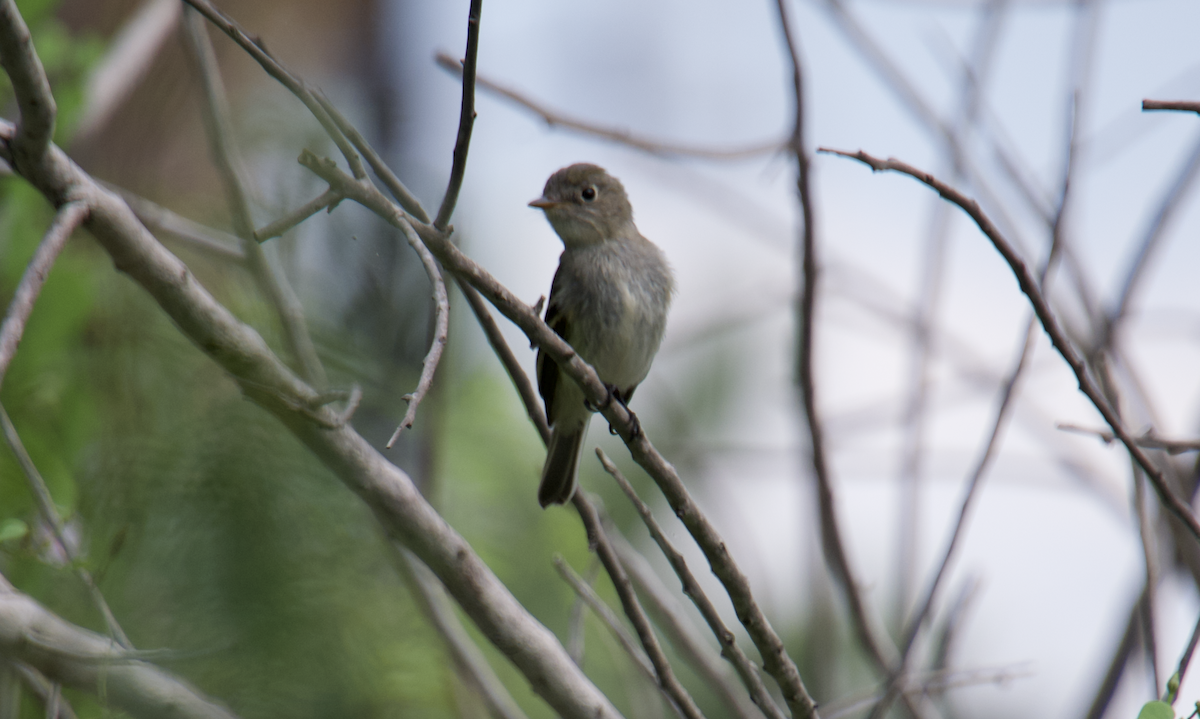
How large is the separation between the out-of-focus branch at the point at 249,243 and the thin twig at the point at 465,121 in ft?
2.04

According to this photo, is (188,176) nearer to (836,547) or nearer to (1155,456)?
(836,547)

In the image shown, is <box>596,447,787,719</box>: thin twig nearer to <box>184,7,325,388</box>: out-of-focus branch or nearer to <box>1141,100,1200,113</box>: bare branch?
<box>184,7,325,388</box>: out-of-focus branch

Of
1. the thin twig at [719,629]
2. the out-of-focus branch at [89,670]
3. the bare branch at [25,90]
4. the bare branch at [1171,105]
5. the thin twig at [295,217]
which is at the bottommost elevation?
the thin twig at [719,629]

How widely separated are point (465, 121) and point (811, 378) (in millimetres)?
1530

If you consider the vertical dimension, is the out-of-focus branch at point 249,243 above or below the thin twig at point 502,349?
above

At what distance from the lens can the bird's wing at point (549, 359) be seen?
4086 mm

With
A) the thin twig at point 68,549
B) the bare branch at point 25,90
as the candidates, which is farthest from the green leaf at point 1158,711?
the bare branch at point 25,90

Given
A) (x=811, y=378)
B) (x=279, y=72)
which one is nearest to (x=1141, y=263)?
(x=811, y=378)

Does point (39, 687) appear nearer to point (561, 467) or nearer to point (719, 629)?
point (719, 629)

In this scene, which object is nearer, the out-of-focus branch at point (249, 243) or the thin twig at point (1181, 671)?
the thin twig at point (1181, 671)

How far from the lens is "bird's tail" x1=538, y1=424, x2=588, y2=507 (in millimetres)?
3570

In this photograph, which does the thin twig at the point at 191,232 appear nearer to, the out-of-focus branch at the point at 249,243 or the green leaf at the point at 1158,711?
the out-of-focus branch at the point at 249,243

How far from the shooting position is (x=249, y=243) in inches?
102

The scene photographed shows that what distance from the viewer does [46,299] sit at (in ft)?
9.54
